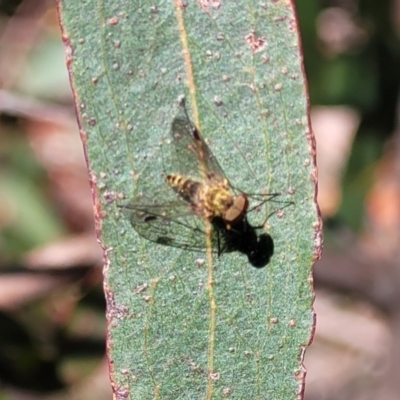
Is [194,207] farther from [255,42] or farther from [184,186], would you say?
[255,42]

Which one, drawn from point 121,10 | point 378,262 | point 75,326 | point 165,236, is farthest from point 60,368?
point 121,10

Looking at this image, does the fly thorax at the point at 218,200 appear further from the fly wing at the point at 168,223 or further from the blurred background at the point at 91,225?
the blurred background at the point at 91,225

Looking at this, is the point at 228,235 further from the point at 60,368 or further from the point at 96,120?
the point at 60,368

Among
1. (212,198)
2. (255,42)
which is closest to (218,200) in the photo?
(212,198)

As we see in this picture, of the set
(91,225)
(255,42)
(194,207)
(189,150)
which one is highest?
(255,42)

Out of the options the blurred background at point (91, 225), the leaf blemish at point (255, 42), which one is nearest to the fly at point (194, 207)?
the leaf blemish at point (255, 42)

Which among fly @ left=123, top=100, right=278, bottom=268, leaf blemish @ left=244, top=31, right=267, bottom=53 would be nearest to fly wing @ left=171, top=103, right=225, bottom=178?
fly @ left=123, top=100, right=278, bottom=268

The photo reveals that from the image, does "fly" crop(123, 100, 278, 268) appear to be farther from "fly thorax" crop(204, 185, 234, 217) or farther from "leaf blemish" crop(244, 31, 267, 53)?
"leaf blemish" crop(244, 31, 267, 53)
